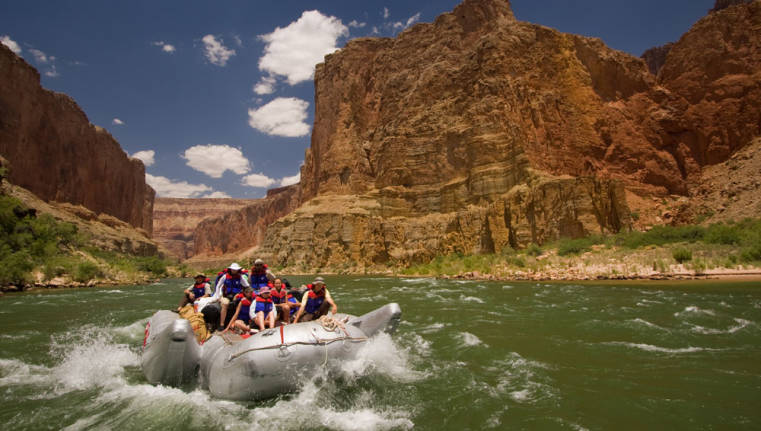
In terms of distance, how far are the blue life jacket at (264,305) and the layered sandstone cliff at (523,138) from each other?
93.4ft

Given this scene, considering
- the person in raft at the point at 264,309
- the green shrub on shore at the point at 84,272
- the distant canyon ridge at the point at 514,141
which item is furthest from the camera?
the distant canyon ridge at the point at 514,141

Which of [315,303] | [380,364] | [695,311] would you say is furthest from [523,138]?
[380,364]

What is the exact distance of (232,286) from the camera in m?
8.45

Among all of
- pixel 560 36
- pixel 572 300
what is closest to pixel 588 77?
pixel 560 36

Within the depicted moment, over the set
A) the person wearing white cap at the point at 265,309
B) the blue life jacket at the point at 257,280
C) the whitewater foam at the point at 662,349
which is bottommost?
the whitewater foam at the point at 662,349

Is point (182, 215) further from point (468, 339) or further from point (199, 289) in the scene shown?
point (468, 339)

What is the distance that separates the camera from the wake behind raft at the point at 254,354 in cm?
514

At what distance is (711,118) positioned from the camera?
3609 centimetres

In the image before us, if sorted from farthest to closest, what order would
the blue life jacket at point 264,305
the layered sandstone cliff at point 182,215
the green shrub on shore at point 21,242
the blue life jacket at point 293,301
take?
the layered sandstone cliff at point 182,215, the green shrub on shore at point 21,242, the blue life jacket at point 293,301, the blue life jacket at point 264,305

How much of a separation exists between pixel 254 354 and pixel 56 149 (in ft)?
305

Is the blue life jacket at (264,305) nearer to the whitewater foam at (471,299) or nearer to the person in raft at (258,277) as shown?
the person in raft at (258,277)

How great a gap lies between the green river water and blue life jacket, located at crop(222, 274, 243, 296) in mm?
2080

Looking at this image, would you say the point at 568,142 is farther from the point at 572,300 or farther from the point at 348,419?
the point at 348,419

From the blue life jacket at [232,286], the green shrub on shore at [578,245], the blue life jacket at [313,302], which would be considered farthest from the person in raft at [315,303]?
the green shrub on shore at [578,245]
